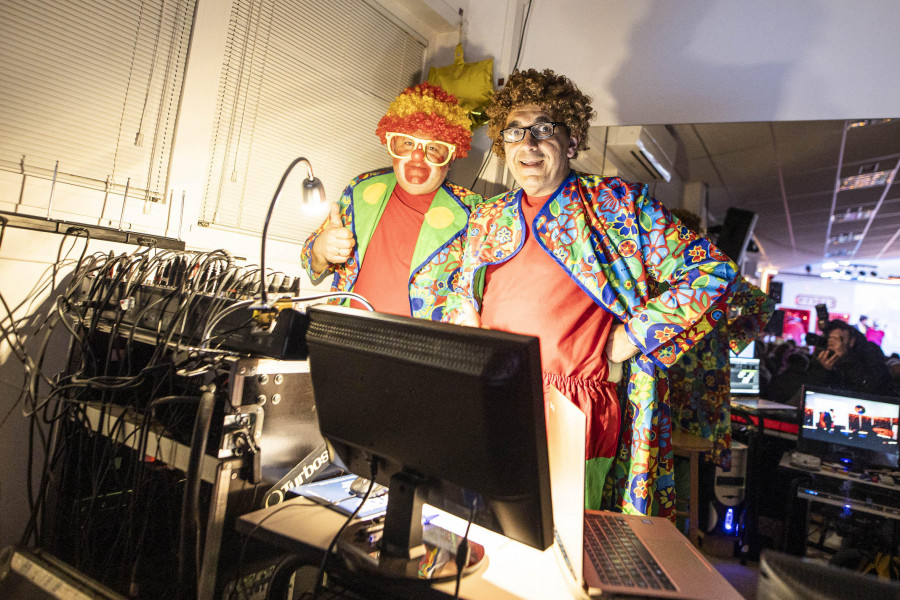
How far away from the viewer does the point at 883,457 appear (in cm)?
306

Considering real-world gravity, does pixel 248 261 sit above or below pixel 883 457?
above

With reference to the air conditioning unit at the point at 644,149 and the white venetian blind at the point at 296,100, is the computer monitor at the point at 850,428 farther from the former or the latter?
the white venetian blind at the point at 296,100

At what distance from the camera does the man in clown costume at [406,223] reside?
206 centimetres

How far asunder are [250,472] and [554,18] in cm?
289

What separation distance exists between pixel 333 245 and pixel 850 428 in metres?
3.21

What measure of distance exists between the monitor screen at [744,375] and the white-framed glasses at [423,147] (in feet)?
12.4

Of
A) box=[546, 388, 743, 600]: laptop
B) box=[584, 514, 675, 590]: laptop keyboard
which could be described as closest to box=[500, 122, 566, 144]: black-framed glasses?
box=[546, 388, 743, 600]: laptop

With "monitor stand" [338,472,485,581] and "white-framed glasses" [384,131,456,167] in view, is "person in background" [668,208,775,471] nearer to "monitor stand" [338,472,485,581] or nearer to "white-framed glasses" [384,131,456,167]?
"white-framed glasses" [384,131,456,167]

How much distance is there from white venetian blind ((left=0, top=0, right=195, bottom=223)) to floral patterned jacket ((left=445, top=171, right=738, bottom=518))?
4.70ft

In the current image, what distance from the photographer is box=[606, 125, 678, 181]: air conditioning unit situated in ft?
10.8

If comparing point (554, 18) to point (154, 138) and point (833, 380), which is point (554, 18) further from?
point (833, 380)

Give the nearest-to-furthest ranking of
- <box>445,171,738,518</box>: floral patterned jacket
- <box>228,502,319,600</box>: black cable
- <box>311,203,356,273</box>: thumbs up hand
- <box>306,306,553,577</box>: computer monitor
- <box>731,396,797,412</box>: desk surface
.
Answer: <box>306,306,553,577</box>: computer monitor < <box>228,502,319,600</box>: black cable < <box>445,171,738,518</box>: floral patterned jacket < <box>311,203,356,273</box>: thumbs up hand < <box>731,396,797,412</box>: desk surface

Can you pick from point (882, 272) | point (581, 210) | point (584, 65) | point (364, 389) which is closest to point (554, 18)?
Result: point (584, 65)

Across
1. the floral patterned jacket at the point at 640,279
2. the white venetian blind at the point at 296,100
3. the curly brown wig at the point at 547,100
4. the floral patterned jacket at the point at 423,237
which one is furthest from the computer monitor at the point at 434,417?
the white venetian blind at the point at 296,100
